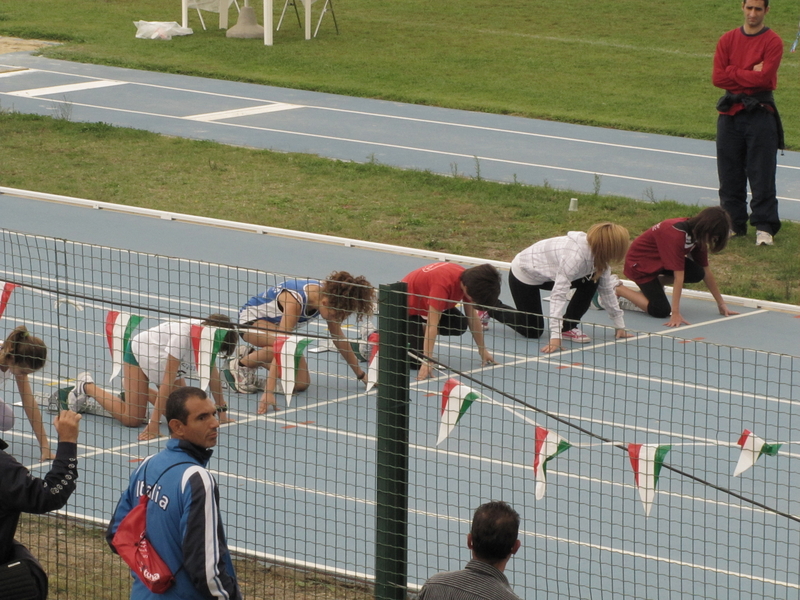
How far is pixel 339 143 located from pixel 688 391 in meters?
10.3

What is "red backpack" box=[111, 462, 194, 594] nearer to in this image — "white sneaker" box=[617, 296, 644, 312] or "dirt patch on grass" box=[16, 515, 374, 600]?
"dirt patch on grass" box=[16, 515, 374, 600]

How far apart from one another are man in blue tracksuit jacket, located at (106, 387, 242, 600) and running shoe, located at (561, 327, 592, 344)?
18.6 feet

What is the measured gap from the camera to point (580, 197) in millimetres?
14711

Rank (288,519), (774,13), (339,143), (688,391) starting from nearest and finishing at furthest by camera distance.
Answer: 1. (288,519)
2. (688,391)
3. (339,143)
4. (774,13)

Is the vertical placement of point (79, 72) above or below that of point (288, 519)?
above

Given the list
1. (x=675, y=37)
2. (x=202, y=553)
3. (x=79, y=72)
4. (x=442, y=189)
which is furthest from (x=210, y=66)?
(x=202, y=553)

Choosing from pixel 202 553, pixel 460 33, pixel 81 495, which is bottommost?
pixel 81 495

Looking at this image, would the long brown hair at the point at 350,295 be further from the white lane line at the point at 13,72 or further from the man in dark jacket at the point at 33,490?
the white lane line at the point at 13,72

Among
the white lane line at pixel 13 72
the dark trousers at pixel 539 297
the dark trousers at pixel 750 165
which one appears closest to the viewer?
the dark trousers at pixel 539 297

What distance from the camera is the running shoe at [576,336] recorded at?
31.8ft

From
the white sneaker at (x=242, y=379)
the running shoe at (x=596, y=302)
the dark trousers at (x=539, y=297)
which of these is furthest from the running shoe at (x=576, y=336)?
the white sneaker at (x=242, y=379)

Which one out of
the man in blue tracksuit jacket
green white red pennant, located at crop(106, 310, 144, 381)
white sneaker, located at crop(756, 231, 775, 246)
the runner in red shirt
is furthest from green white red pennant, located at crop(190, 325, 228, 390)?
white sneaker, located at crop(756, 231, 775, 246)

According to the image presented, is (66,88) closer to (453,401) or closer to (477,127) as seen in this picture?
(477,127)

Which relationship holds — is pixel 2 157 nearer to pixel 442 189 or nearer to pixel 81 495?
pixel 442 189
